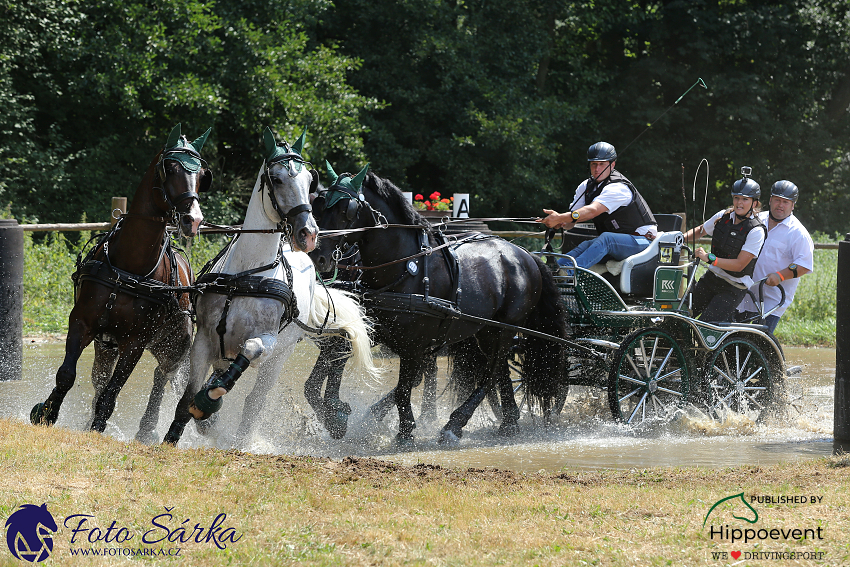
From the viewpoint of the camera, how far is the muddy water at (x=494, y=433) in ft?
20.5

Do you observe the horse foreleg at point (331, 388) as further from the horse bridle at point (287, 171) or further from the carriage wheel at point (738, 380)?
the carriage wheel at point (738, 380)

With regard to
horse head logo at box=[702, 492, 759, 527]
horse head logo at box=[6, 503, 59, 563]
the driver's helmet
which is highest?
the driver's helmet

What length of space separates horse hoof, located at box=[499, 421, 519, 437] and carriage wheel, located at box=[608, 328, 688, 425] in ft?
2.61

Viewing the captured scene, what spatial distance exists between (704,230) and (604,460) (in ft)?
10.2

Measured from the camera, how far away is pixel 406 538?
386 cm

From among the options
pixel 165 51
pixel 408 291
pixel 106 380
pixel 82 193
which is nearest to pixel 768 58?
pixel 165 51

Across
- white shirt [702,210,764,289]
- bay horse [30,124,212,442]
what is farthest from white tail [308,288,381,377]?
white shirt [702,210,764,289]

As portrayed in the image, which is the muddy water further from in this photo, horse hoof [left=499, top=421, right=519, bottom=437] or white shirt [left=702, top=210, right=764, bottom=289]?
white shirt [left=702, top=210, right=764, bottom=289]

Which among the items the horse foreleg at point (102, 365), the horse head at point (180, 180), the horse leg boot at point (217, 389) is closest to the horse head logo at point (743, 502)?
the horse leg boot at point (217, 389)

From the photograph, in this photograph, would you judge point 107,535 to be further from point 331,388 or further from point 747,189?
point 747,189

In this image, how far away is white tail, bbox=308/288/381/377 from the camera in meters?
6.09

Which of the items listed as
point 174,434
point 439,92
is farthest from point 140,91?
point 174,434

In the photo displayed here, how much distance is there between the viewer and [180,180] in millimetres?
5402

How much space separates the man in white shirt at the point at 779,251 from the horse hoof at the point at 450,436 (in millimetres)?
2753
